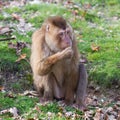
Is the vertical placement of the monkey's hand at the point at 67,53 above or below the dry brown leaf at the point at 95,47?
above

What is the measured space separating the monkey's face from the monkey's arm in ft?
0.36

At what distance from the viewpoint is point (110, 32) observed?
10938 mm

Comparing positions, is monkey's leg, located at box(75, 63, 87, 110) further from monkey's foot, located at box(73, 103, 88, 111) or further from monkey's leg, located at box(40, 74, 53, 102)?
monkey's leg, located at box(40, 74, 53, 102)

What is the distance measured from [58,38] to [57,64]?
0.46 meters

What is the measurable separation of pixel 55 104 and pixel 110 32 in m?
4.31

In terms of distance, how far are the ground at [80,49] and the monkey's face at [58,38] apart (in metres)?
0.90

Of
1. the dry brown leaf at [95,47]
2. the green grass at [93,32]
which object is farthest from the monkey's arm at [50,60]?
the dry brown leaf at [95,47]

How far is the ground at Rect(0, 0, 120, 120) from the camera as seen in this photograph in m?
6.89

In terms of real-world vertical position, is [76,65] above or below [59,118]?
above

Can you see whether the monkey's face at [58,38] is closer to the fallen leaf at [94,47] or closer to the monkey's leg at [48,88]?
the monkey's leg at [48,88]

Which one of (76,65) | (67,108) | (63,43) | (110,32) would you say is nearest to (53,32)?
(63,43)

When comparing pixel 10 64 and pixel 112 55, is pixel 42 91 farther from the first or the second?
pixel 112 55

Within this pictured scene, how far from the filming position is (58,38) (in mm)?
6688

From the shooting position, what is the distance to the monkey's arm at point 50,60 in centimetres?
655
